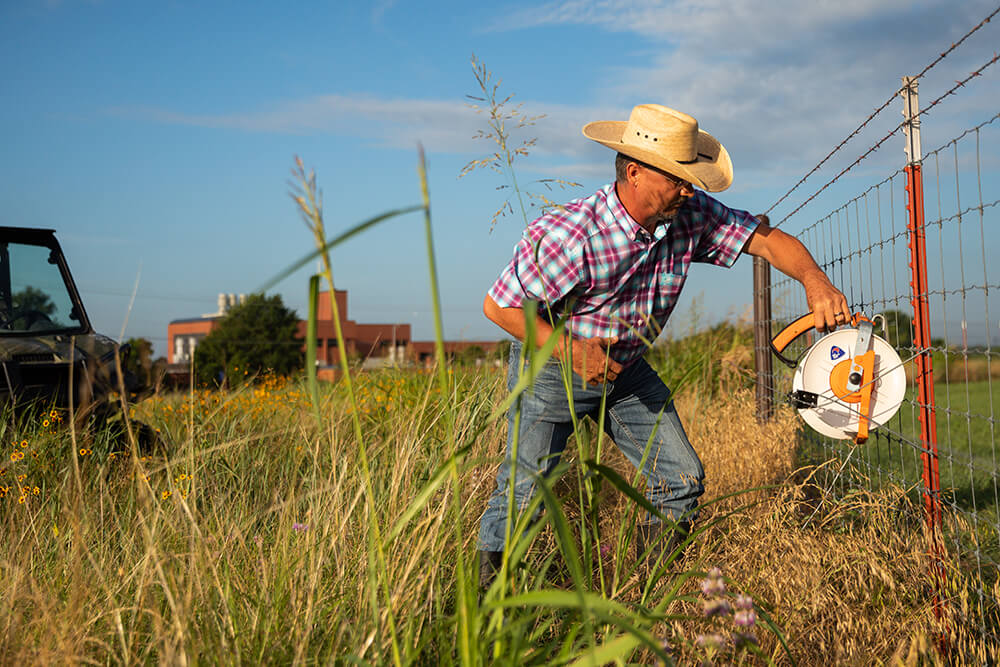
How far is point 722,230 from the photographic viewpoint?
10.6ft

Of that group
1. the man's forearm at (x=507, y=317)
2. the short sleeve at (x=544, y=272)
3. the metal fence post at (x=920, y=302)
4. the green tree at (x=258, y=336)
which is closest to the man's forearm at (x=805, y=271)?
the metal fence post at (x=920, y=302)

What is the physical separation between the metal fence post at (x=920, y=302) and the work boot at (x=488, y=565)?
1.58 meters

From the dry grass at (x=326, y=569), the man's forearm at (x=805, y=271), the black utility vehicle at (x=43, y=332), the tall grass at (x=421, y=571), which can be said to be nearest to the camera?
the tall grass at (x=421, y=571)

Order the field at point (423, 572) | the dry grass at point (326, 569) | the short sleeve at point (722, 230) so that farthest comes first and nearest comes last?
the short sleeve at point (722, 230) → the dry grass at point (326, 569) → the field at point (423, 572)

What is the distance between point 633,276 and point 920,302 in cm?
107

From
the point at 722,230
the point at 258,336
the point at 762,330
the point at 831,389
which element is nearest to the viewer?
the point at 831,389

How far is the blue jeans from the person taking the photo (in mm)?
2838

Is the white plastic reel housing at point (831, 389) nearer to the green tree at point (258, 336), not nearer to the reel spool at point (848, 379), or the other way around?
the reel spool at point (848, 379)

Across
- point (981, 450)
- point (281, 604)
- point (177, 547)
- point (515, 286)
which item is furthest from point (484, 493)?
point (981, 450)

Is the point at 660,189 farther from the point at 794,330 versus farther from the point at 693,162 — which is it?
the point at 794,330

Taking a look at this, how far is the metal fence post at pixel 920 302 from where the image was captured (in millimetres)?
2945

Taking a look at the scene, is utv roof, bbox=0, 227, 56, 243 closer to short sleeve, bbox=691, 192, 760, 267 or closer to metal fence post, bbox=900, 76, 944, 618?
short sleeve, bbox=691, 192, 760, 267

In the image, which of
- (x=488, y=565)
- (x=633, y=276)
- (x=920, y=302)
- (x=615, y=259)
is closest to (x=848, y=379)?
(x=920, y=302)

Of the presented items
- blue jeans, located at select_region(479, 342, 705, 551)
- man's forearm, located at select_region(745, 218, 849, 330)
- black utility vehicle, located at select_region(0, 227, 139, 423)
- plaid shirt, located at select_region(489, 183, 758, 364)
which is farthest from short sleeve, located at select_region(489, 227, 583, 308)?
black utility vehicle, located at select_region(0, 227, 139, 423)
